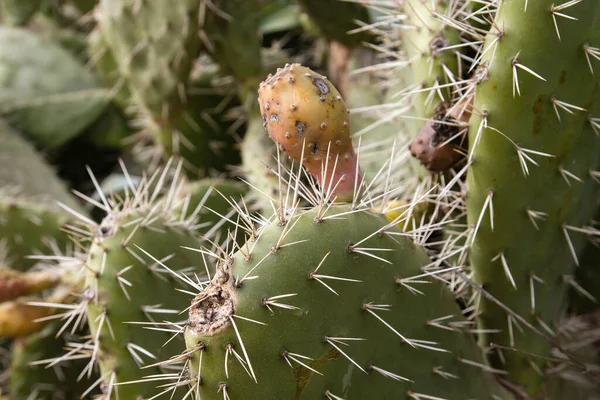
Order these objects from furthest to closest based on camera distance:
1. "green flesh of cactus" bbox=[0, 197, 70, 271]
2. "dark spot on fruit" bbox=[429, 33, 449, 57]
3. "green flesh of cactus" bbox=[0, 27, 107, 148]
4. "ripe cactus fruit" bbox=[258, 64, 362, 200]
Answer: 1. "green flesh of cactus" bbox=[0, 27, 107, 148]
2. "green flesh of cactus" bbox=[0, 197, 70, 271]
3. "dark spot on fruit" bbox=[429, 33, 449, 57]
4. "ripe cactus fruit" bbox=[258, 64, 362, 200]

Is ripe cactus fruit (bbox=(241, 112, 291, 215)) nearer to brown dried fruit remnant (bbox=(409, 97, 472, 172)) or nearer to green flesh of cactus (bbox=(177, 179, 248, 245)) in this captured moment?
green flesh of cactus (bbox=(177, 179, 248, 245))

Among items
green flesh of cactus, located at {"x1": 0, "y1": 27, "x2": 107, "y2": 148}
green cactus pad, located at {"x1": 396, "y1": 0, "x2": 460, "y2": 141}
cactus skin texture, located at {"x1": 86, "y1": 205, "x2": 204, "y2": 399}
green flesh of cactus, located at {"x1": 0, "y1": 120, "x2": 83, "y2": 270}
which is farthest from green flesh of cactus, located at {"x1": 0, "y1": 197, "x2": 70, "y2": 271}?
green cactus pad, located at {"x1": 396, "y1": 0, "x2": 460, "y2": 141}

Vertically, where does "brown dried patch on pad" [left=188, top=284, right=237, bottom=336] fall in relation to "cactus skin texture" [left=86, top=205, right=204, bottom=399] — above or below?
above

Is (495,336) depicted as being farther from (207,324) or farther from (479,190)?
(207,324)

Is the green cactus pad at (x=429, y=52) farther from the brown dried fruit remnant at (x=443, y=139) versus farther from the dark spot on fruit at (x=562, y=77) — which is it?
the dark spot on fruit at (x=562, y=77)

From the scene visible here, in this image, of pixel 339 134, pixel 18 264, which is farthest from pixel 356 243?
pixel 18 264

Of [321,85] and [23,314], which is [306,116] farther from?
[23,314]
